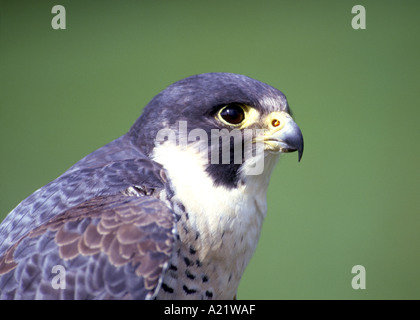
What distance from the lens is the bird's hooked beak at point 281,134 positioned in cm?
198

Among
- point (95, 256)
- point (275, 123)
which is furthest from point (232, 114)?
point (95, 256)

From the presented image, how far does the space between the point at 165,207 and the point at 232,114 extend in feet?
1.45

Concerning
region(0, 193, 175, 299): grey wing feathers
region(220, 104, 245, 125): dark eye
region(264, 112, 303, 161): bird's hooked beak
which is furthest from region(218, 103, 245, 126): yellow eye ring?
region(0, 193, 175, 299): grey wing feathers

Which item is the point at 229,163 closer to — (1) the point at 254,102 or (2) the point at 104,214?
(1) the point at 254,102

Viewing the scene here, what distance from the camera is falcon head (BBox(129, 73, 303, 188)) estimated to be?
196 centimetres

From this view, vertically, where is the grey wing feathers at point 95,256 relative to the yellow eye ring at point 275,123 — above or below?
below

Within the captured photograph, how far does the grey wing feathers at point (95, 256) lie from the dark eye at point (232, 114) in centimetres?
43

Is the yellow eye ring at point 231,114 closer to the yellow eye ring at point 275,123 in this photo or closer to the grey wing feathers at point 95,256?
the yellow eye ring at point 275,123

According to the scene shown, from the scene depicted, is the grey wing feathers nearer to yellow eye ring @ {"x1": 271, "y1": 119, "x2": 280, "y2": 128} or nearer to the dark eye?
the dark eye

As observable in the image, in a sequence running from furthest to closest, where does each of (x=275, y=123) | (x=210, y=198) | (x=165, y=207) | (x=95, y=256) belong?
1. (x=275, y=123)
2. (x=210, y=198)
3. (x=165, y=207)
4. (x=95, y=256)

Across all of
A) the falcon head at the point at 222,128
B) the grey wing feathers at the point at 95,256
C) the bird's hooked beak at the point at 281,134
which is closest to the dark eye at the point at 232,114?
the falcon head at the point at 222,128

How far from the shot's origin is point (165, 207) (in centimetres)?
178

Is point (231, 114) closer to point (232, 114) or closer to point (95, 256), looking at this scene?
point (232, 114)
